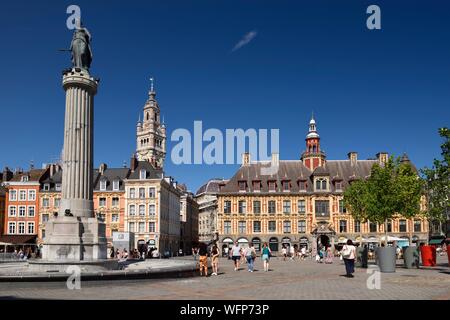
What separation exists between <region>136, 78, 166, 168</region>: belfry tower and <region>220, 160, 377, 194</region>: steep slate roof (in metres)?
65.7

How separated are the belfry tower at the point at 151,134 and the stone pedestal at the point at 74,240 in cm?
10992

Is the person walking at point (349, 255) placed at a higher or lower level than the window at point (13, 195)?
lower

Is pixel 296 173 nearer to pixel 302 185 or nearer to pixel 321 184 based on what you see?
pixel 302 185

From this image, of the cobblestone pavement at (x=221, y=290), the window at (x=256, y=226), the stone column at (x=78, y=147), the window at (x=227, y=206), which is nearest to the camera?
the cobblestone pavement at (x=221, y=290)

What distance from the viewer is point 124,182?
6775 cm

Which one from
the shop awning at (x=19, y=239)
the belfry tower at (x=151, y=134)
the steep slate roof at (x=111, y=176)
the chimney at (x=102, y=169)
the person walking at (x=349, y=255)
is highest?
the belfry tower at (x=151, y=134)

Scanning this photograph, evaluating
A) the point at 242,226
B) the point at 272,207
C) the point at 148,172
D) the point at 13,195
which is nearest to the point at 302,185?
the point at 272,207

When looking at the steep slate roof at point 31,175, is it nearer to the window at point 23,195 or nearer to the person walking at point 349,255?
the window at point 23,195

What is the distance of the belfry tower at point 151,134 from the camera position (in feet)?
436

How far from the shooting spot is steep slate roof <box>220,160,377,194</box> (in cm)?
6812

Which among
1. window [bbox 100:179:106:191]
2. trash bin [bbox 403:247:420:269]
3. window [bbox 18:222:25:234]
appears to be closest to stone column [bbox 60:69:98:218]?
trash bin [bbox 403:247:420:269]

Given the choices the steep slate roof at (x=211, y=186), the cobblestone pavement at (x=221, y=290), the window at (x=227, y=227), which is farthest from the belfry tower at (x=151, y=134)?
the cobblestone pavement at (x=221, y=290)
